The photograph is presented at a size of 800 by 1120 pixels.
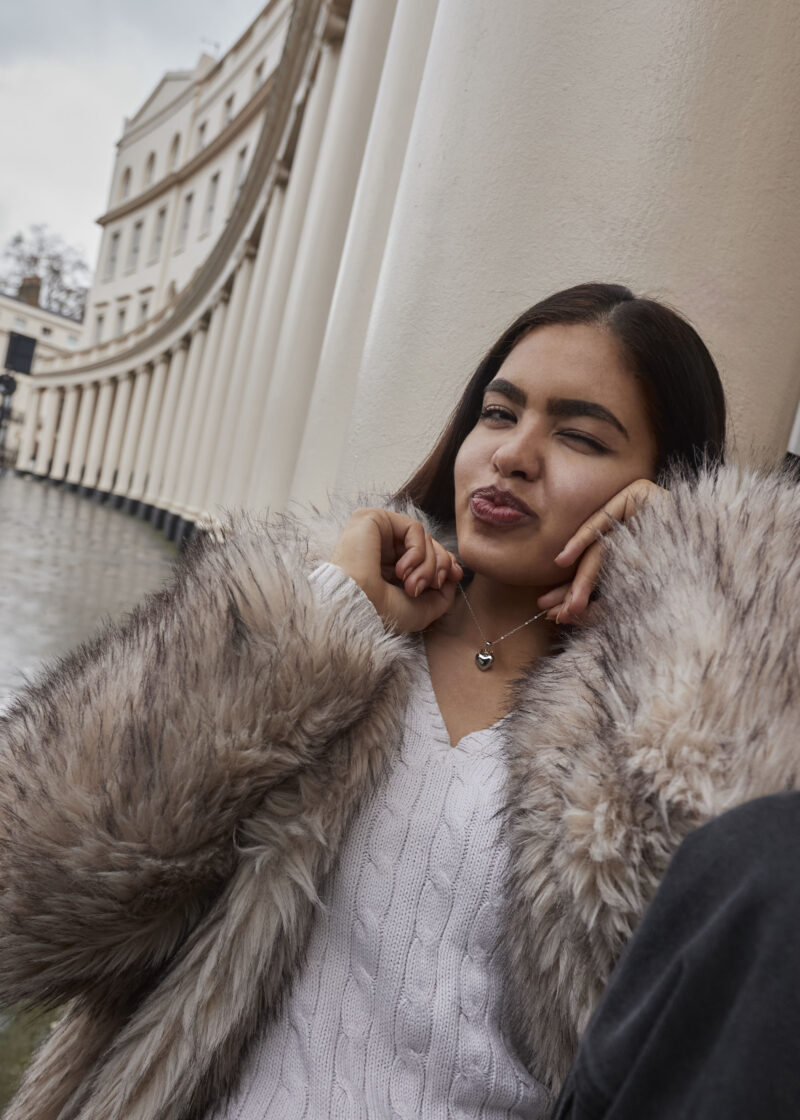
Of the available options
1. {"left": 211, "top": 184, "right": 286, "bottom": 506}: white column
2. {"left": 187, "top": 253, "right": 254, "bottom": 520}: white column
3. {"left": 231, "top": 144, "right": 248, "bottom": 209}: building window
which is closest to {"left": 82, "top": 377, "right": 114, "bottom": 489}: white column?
{"left": 231, "top": 144, "right": 248, "bottom": 209}: building window

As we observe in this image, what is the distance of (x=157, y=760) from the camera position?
1321mm

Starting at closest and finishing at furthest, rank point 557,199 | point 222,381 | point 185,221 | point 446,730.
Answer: point 446,730 < point 557,199 < point 222,381 < point 185,221

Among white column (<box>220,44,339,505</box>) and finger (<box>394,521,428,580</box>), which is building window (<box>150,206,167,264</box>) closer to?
white column (<box>220,44,339,505</box>)

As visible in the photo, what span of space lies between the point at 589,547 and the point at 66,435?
38.5m

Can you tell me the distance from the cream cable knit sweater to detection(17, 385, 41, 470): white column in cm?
4019

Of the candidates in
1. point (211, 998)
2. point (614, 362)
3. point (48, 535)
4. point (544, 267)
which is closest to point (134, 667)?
point (211, 998)

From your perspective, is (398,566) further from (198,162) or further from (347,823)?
(198,162)

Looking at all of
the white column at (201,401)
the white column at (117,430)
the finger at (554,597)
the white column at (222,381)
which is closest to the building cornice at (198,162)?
the white column at (201,401)

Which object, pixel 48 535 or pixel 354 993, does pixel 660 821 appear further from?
pixel 48 535

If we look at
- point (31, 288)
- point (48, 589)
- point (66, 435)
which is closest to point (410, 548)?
point (48, 589)

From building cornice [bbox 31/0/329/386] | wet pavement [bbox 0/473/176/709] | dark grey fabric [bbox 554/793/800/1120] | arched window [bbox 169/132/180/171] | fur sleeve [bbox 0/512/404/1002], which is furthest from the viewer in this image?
arched window [bbox 169/132/180/171]

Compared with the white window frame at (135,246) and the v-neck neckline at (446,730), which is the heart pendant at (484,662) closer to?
the v-neck neckline at (446,730)

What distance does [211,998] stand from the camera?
136 centimetres

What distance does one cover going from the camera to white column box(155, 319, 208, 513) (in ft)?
74.5
